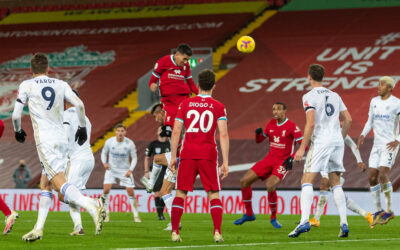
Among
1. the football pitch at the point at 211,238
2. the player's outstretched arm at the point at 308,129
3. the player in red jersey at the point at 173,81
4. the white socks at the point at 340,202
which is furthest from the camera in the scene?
the player in red jersey at the point at 173,81

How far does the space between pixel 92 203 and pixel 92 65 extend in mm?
25169

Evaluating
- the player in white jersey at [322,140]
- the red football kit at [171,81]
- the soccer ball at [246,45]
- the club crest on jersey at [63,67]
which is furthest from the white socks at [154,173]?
the club crest on jersey at [63,67]

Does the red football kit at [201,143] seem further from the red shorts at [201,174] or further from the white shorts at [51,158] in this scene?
the white shorts at [51,158]

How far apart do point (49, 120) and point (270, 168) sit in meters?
5.56

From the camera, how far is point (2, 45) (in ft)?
123

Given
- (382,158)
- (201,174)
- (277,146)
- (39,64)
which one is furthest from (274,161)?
(39,64)

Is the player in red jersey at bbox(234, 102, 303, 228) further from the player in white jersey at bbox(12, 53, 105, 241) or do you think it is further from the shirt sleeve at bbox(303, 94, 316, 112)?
the player in white jersey at bbox(12, 53, 105, 241)

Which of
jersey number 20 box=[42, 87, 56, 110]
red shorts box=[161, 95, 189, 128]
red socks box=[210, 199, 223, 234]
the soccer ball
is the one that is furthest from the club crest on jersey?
red socks box=[210, 199, 223, 234]

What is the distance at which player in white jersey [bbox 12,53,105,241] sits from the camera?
399 inches

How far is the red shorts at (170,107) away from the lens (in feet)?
41.5

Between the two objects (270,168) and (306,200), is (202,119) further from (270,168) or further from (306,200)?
(270,168)

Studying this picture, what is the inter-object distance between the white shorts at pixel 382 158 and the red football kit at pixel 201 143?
15.7ft

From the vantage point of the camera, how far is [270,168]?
47.9ft

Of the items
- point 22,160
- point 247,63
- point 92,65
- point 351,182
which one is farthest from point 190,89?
point 92,65
